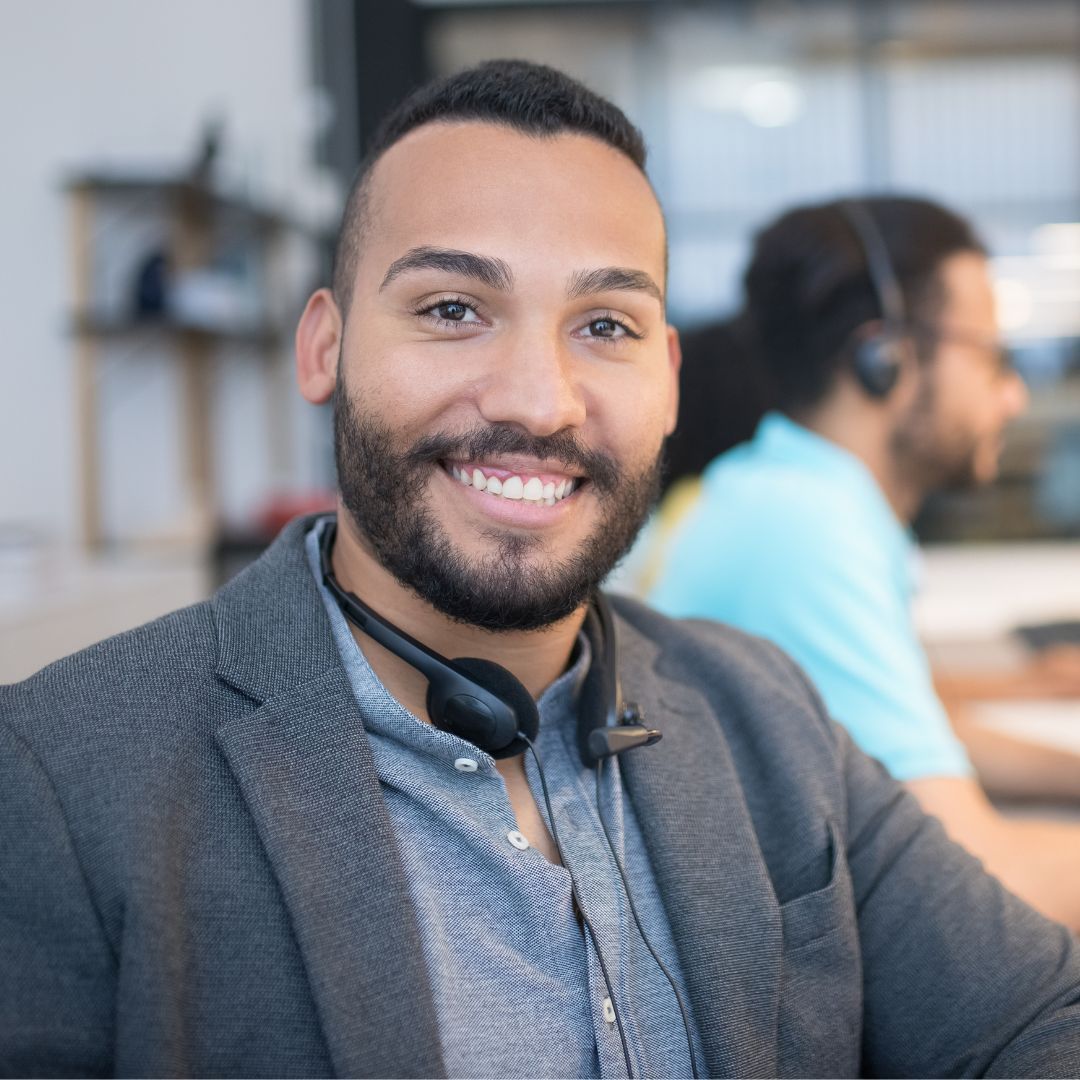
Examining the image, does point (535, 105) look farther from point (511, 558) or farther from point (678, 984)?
point (678, 984)

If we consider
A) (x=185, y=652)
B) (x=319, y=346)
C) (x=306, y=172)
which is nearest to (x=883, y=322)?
(x=319, y=346)

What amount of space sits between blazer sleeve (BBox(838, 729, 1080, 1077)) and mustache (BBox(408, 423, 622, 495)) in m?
0.46

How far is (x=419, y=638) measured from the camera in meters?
1.02

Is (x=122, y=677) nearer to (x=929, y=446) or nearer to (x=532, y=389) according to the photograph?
(x=532, y=389)

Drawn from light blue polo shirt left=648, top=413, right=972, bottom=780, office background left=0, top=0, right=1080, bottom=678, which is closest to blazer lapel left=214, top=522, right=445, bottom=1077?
light blue polo shirt left=648, top=413, right=972, bottom=780

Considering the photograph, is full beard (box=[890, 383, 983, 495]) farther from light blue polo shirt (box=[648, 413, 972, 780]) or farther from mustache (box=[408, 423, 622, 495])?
mustache (box=[408, 423, 622, 495])

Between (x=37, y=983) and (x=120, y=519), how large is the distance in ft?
9.93

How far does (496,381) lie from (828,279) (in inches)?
38.5

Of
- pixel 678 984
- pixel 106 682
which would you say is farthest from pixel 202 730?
pixel 678 984

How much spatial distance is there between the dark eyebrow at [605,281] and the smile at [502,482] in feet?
0.51

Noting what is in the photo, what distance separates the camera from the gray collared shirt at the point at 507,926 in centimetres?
88

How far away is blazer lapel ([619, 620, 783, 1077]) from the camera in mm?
947

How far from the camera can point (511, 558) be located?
964 millimetres

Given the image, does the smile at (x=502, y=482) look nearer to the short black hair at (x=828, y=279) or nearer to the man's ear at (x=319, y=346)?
the man's ear at (x=319, y=346)
